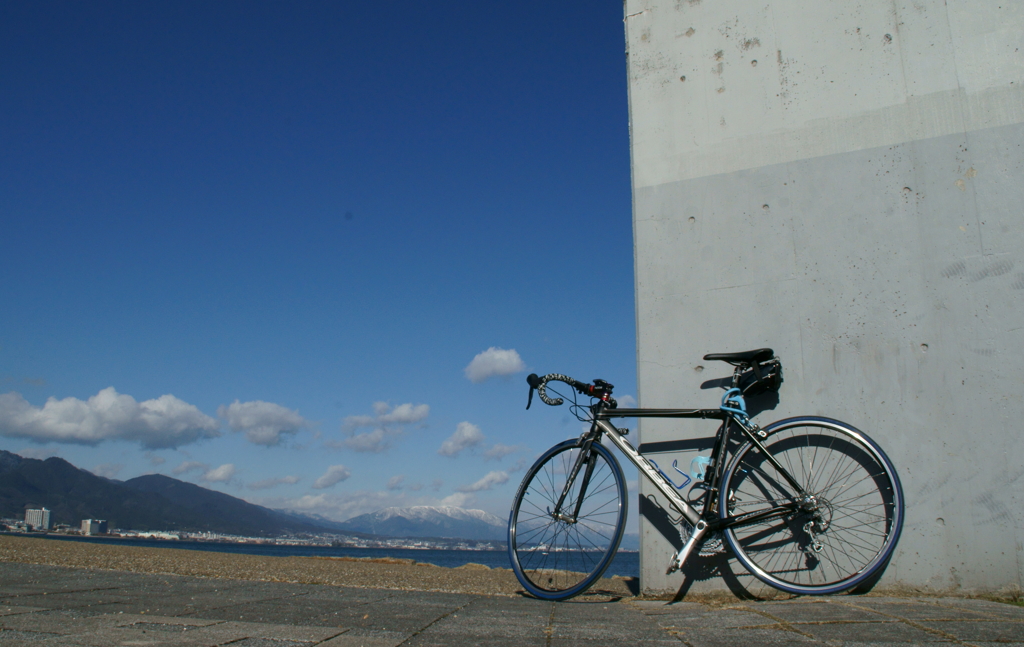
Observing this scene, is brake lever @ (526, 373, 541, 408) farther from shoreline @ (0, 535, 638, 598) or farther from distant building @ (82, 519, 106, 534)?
distant building @ (82, 519, 106, 534)

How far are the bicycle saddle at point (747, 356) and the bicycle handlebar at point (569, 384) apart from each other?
1.90 ft

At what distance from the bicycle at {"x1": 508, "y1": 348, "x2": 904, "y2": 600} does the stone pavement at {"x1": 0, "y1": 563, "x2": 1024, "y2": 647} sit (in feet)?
0.73

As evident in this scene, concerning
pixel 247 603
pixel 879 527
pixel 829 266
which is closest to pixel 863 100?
pixel 829 266

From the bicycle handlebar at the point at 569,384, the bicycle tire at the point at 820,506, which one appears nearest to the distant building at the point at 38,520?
the bicycle handlebar at the point at 569,384

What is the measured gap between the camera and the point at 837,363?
3.12 meters

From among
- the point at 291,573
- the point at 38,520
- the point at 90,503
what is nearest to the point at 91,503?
the point at 90,503

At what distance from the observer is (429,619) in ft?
7.09

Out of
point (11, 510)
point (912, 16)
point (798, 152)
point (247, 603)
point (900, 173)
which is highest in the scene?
point (912, 16)

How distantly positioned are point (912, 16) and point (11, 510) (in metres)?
175

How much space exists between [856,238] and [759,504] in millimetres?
1532

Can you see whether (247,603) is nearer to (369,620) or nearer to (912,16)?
(369,620)

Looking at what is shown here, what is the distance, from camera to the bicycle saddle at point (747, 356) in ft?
9.96

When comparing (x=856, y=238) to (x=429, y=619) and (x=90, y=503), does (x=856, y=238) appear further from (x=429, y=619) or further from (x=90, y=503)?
(x=90, y=503)

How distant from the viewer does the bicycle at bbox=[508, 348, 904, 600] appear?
2836 millimetres
